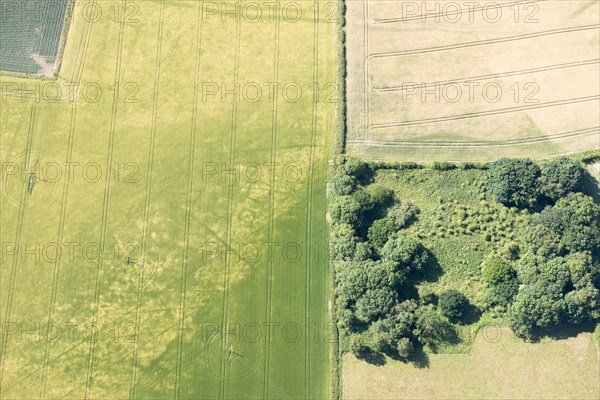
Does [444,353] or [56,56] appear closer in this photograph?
[444,353]

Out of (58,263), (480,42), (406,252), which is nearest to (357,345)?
(406,252)

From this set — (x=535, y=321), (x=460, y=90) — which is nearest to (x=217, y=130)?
(x=460, y=90)

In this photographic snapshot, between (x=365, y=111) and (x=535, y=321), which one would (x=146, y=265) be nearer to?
(x=365, y=111)

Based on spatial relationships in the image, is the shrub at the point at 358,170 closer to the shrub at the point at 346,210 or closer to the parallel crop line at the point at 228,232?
the shrub at the point at 346,210

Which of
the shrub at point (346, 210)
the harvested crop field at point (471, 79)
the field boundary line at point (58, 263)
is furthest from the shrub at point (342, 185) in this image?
the field boundary line at point (58, 263)

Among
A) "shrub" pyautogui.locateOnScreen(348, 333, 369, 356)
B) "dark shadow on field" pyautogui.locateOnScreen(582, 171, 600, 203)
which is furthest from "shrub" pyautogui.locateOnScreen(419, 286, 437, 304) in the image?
"dark shadow on field" pyautogui.locateOnScreen(582, 171, 600, 203)
